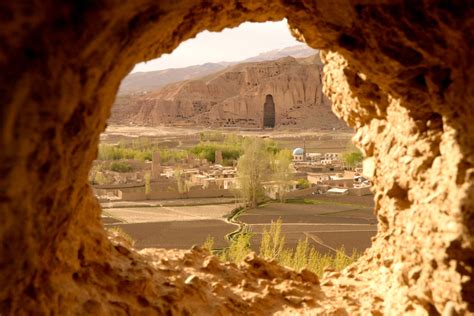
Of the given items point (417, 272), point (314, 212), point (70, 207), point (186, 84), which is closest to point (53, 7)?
point (70, 207)

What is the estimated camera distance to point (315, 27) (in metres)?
3.61

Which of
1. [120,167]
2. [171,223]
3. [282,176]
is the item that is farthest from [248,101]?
[171,223]

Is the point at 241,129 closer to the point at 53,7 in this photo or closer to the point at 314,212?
the point at 314,212

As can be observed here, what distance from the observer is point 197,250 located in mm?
5512

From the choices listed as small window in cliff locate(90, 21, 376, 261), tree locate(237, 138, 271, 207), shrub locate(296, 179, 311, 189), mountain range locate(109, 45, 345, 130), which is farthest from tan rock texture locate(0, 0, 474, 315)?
mountain range locate(109, 45, 345, 130)

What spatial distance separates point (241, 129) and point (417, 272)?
2121 inches

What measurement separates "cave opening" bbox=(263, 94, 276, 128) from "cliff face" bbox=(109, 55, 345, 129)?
A: 592mm

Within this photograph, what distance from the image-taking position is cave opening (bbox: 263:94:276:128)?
58.9 meters

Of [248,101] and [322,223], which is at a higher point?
[248,101]

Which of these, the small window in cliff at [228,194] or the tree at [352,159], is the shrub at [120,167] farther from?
the tree at [352,159]

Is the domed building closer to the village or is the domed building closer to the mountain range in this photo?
the village

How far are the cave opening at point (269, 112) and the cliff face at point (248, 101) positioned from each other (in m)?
0.59

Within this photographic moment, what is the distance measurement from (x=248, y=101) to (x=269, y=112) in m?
2.88

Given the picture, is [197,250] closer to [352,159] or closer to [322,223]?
[322,223]
